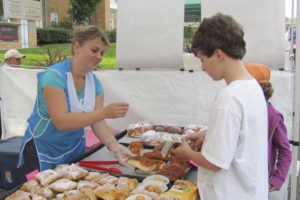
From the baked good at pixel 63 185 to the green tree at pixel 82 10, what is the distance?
726 inches

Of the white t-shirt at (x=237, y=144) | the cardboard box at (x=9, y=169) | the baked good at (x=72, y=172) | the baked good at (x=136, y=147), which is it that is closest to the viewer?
the white t-shirt at (x=237, y=144)

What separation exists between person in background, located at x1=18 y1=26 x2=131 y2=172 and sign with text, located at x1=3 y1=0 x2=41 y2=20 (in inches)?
143

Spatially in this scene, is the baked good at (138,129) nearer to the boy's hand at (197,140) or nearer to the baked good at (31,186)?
the boy's hand at (197,140)

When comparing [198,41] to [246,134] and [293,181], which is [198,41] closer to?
[246,134]

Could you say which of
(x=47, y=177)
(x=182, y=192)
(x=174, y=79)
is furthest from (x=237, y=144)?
(x=174, y=79)

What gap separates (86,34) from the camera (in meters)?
1.88

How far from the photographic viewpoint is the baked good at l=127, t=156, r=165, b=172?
5.82 ft

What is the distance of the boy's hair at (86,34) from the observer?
1.87m

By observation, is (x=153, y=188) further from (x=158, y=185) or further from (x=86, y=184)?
(x=86, y=184)

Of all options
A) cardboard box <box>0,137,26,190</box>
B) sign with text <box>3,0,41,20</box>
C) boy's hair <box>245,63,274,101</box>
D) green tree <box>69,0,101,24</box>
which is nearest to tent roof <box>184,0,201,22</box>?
boy's hair <box>245,63,274,101</box>

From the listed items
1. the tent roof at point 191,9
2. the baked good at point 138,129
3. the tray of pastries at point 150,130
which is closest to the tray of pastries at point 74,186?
the tray of pastries at point 150,130

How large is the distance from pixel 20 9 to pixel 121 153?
4249 millimetres

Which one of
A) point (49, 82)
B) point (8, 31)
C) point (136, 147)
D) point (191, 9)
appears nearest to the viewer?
point (49, 82)

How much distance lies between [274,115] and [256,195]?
0.56m
